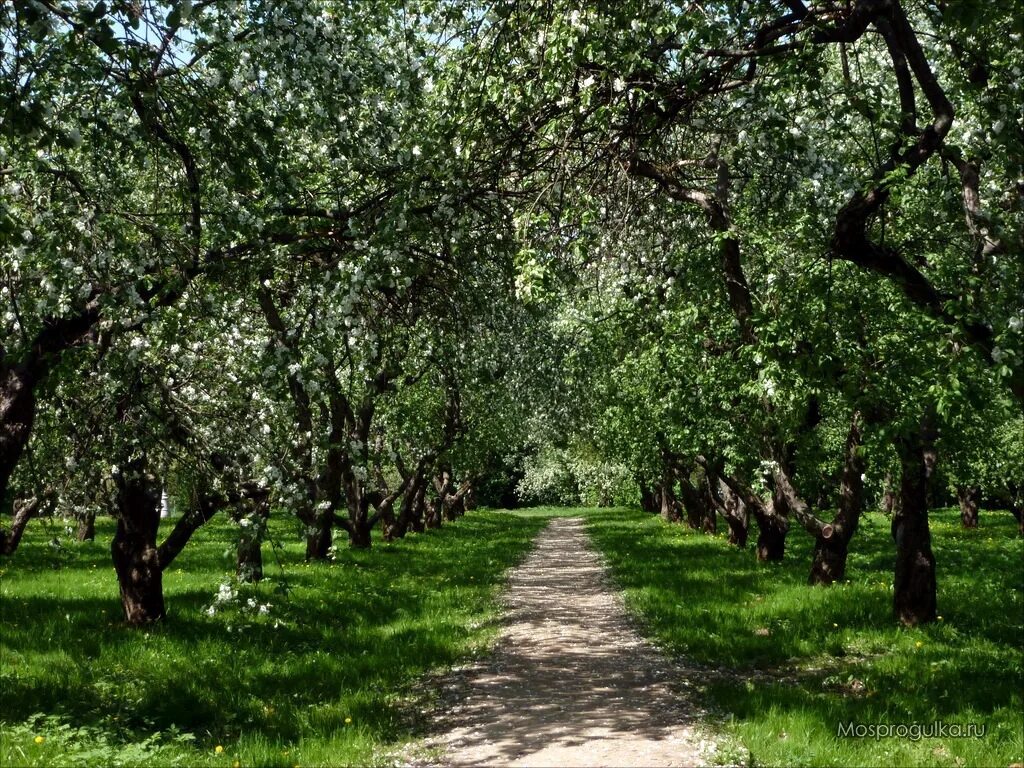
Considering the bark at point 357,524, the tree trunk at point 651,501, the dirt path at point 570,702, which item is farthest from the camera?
the tree trunk at point 651,501

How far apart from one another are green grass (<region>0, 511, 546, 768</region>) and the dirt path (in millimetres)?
599

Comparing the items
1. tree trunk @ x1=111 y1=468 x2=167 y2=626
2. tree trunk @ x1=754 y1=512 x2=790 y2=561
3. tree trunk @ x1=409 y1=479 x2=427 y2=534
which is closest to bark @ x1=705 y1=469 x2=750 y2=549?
tree trunk @ x1=754 y1=512 x2=790 y2=561

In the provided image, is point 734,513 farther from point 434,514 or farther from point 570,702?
point 434,514

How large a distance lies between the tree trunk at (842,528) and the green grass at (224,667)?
6.27 meters

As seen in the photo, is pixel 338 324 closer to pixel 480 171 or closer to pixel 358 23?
pixel 480 171

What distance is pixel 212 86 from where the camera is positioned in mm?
8062

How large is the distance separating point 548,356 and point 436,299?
36.6 feet

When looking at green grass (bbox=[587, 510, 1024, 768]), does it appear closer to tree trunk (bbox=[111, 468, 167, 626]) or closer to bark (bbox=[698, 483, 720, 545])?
tree trunk (bbox=[111, 468, 167, 626])

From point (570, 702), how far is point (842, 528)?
27.9 feet

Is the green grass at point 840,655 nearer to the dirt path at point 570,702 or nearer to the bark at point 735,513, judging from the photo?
the dirt path at point 570,702

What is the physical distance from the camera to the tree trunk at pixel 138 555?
1207cm

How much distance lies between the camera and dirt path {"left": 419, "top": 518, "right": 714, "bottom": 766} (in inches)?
298

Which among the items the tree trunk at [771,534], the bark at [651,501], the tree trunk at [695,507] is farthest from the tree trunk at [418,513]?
the bark at [651,501]

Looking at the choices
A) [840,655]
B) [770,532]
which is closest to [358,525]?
[770,532]
